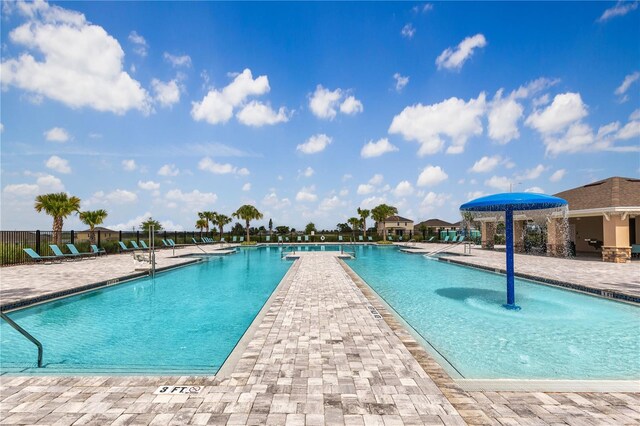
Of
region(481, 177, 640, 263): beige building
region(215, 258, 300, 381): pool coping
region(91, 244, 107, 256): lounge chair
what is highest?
region(481, 177, 640, 263): beige building

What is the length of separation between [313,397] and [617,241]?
19.7 metres

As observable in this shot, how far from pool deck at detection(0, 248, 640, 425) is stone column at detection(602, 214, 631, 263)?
1685 centimetres

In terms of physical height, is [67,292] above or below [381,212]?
below

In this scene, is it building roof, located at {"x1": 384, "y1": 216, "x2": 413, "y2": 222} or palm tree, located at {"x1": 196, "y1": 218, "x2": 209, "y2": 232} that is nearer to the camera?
palm tree, located at {"x1": 196, "y1": 218, "x2": 209, "y2": 232}

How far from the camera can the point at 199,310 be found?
8.15 metres

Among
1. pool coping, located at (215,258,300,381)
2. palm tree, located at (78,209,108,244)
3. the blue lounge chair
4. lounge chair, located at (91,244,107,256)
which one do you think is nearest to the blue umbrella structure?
pool coping, located at (215,258,300,381)

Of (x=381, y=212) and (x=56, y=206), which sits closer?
(x=56, y=206)

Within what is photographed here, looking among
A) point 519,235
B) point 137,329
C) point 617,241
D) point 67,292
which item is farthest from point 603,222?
point 67,292

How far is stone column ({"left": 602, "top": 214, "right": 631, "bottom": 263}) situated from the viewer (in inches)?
605

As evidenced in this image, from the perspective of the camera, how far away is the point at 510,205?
7.72 meters

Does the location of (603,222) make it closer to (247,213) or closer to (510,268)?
(510,268)

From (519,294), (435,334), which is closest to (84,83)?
(435,334)

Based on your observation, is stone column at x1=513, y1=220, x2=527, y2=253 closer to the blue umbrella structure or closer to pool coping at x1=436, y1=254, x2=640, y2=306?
pool coping at x1=436, y1=254, x2=640, y2=306

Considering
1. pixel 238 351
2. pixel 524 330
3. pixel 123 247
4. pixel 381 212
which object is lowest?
pixel 524 330
